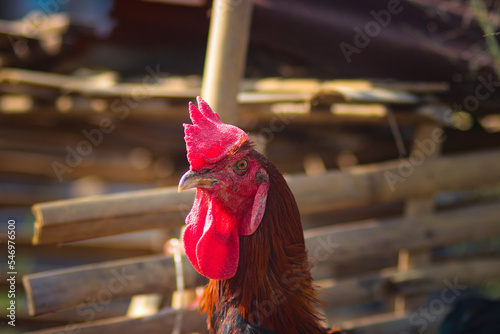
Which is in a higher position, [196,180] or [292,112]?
[292,112]

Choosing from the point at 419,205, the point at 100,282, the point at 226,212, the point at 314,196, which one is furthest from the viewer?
the point at 419,205

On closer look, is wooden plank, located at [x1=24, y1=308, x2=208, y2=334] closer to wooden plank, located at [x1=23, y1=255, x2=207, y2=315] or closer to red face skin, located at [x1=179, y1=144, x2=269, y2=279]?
wooden plank, located at [x1=23, y1=255, x2=207, y2=315]

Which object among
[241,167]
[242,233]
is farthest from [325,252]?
[241,167]

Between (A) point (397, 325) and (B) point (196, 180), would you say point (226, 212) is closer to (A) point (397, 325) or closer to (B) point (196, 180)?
(B) point (196, 180)

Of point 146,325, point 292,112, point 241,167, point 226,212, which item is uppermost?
point 292,112

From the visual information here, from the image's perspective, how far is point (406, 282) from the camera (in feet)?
11.6

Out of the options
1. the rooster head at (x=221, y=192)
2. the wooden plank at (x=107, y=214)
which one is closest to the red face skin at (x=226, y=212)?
the rooster head at (x=221, y=192)

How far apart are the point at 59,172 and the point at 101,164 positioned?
0.49 m

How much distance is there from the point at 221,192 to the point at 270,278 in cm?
43

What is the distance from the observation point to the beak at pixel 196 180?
Result: 1.87 metres

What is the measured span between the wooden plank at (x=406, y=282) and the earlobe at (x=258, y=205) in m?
1.36

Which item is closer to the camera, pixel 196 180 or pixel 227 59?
pixel 196 180

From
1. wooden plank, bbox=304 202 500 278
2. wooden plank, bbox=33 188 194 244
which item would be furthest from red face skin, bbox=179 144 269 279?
wooden plank, bbox=304 202 500 278

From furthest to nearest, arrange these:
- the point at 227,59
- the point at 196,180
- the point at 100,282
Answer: the point at 227,59
the point at 100,282
the point at 196,180
